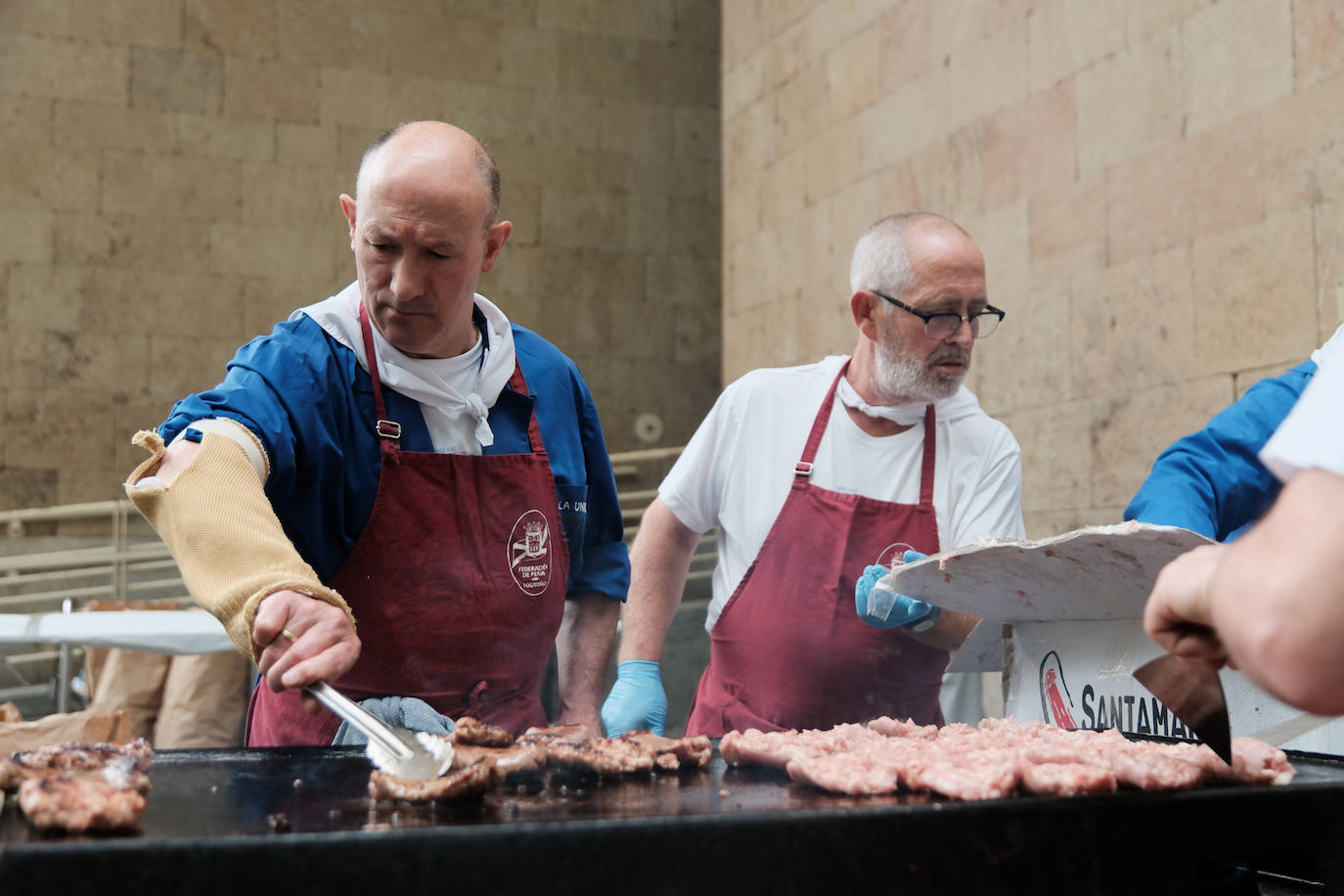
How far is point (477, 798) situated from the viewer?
1546 millimetres

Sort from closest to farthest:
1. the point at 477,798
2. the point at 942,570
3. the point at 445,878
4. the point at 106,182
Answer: the point at 445,878 < the point at 477,798 < the point at 942,570 < the point at 106,182

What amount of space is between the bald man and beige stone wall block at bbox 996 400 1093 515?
2512mm

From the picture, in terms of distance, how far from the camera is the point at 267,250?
366 inches

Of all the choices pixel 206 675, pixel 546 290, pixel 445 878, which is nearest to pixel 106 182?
pixel 546 290

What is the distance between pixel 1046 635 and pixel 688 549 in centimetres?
110

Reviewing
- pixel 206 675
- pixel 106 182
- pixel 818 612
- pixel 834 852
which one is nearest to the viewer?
pixel 834 852

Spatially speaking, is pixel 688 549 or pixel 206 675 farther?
pixel 206 675

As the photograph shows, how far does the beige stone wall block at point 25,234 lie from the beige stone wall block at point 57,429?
572 millimetres

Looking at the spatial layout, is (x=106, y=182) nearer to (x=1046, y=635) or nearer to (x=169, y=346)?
(x=169, y=346)

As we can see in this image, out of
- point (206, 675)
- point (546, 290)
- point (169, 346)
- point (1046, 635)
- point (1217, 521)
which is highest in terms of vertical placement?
point (546, 290)

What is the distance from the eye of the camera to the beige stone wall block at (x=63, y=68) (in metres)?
8.73

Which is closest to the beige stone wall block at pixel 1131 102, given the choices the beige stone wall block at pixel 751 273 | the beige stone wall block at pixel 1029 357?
the beige stone wall block at pixel 1029 357

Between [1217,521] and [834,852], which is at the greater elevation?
[1217,521]

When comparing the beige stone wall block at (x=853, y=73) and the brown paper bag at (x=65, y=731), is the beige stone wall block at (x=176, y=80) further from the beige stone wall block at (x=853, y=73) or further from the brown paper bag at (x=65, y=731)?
the brown paper bag at (x=65, y=731)
